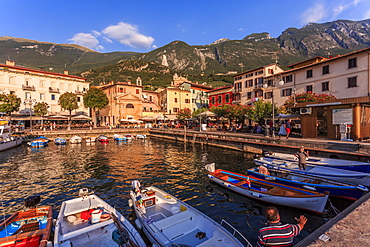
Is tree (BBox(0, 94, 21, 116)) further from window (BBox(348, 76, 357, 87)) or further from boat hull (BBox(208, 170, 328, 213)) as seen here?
window (BBox(348, 76, 357, 87))

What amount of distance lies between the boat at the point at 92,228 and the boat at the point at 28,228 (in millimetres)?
370

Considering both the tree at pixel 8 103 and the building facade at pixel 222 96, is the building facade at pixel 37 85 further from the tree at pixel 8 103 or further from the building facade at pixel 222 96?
the building facade at pixel 222 96

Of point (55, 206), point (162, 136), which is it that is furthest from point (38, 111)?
point (55, 206)

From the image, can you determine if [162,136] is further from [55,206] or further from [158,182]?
[55,206]

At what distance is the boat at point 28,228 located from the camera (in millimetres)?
5938

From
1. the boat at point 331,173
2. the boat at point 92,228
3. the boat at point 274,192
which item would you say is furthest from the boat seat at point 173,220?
the boat at point 331,173

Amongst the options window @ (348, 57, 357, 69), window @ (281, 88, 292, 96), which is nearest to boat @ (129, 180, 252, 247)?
window @ (348, 57, 357, 69)

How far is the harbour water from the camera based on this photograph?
931 cm

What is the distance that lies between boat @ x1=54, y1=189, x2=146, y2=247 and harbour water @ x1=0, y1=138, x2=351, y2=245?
197 cm

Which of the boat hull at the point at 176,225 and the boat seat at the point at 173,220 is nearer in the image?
the boat hull at the point at 176,225

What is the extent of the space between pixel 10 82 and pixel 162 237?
5919 cm

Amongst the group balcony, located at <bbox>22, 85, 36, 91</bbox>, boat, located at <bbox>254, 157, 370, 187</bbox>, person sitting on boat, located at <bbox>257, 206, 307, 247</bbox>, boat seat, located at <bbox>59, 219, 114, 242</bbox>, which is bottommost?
boat seat, located at <bbox>59, 219, 114, 242</bbox>

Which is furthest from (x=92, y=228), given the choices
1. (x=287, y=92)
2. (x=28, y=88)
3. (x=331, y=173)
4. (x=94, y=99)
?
(x=28, y=88)

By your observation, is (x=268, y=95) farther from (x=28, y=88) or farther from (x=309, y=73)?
(x=28, y=88)
